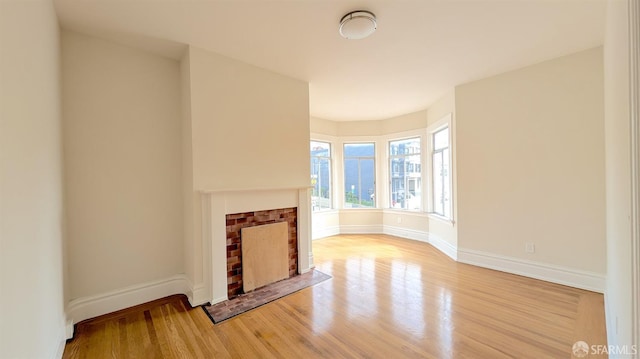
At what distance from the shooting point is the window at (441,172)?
15.3 feet

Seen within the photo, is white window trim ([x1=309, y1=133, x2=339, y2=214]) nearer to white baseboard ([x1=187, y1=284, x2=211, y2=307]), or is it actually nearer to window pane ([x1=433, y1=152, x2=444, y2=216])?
window pane ([x1=433, y1=152, x2=444, y2=216])

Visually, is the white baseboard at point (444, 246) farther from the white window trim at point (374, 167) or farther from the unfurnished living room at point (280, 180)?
the white window trim at point (374, 167)

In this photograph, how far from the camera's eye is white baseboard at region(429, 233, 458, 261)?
4171 mm

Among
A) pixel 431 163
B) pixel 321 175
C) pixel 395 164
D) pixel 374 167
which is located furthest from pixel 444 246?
pixel 321 175

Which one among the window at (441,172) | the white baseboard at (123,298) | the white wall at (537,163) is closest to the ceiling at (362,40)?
the white wall at (537,163)

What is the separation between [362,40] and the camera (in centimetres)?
268

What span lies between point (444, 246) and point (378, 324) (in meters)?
2.79

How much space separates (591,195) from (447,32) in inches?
98.0

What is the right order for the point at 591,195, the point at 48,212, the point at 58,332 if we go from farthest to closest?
the point at 591,195 < the point at 58,332 < the point at 48,212

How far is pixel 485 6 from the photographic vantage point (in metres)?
2.16

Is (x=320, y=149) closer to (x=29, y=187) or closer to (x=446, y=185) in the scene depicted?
(x=446, y=185)

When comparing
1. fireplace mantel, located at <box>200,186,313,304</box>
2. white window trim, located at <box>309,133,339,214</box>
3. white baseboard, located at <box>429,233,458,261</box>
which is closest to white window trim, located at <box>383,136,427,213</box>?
white baseboard, located at <box>429,233,458,261</box>

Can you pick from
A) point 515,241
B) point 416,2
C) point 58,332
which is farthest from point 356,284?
point 416,2

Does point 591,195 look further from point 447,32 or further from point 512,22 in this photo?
point 447,32
